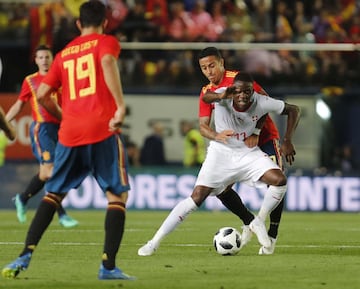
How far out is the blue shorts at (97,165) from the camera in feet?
29.0

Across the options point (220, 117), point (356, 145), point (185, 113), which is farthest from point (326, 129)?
point (220, 117)

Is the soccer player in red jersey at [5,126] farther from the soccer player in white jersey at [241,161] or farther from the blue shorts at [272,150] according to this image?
the blue shorts at [272,150]

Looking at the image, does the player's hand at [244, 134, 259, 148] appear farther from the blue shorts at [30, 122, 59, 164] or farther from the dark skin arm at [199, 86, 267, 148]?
the blue shorts at [30, 122, 59, 164]

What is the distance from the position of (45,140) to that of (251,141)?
455 centimetres

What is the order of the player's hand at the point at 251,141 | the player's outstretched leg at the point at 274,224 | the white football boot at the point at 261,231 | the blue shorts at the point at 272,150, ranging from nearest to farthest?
the white football boot at the point at 261,231, the player's hand at the point at 251,141, the player's outstretched leg at the point at 274,224, the blue shorts at the point at 272,150

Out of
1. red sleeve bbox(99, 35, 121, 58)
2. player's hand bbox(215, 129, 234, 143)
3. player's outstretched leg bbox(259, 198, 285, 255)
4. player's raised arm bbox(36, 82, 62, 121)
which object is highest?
red sleeve bbox(99, 35, 121, 58)

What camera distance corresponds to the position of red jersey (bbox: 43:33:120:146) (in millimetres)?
8805

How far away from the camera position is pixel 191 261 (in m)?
10.7

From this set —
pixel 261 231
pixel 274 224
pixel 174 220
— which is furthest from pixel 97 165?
pixel 274 224

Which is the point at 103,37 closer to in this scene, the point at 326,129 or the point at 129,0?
the point at 326,129

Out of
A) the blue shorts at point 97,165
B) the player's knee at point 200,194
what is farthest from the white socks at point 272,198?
the blue shorts at point 97,165

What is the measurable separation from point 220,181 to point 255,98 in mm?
884

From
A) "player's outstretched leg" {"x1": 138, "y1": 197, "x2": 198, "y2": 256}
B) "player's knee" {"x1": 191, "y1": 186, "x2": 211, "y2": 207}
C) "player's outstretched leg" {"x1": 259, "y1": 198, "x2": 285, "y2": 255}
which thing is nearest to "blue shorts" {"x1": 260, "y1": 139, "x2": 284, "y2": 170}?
"player's outstretched leg" {"x1": 259, "y1": 198, "x2": 285, "y2": 255}

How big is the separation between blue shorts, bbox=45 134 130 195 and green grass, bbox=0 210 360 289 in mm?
736
